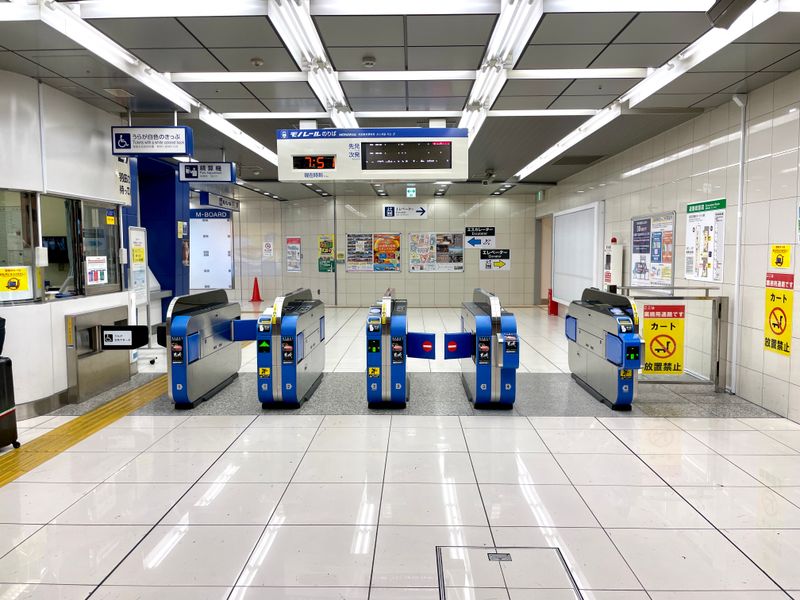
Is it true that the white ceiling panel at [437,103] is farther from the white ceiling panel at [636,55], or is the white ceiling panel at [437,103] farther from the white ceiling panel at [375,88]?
the white ceiling panel at [636,55]

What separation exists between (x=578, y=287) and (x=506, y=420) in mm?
6256

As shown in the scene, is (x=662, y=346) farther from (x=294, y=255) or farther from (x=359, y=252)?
(x=294, y=255)

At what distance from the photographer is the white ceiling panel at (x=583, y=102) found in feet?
17.5

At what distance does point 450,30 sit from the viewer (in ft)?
12.3

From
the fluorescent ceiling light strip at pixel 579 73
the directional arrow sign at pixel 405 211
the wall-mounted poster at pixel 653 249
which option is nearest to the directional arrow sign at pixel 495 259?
the directional arrow sign at pixel 405 211

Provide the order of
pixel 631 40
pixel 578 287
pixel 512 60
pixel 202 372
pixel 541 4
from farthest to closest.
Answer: pixel 578 287
pixel 202 372
pixel 512 60
pixel 631 40
pixel 541 4

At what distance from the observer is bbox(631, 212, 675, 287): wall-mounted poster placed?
645 centimetres

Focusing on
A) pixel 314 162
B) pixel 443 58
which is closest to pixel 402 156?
pixel 314 162

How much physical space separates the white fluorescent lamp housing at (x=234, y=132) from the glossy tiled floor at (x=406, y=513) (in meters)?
3.67

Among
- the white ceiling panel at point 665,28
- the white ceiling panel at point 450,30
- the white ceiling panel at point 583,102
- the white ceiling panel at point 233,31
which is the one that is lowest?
the white ceiling panel at point 665,28

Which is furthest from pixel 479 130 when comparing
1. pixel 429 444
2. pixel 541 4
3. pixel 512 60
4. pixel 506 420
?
pixel 429 444

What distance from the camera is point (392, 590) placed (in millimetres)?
2180

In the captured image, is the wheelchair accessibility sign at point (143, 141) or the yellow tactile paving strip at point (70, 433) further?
the wheelchair accessibility sign at point (143, 141)

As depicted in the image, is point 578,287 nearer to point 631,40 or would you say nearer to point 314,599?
point 631,40
